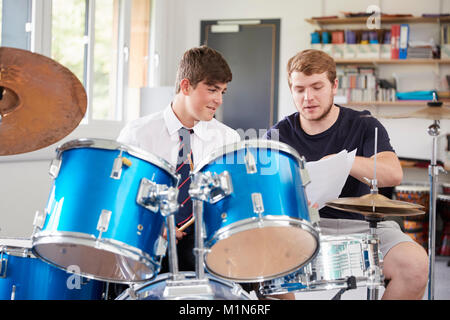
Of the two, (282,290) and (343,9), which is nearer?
(282,290)

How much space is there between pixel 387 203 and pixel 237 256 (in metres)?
0.55

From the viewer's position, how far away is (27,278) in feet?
5.12

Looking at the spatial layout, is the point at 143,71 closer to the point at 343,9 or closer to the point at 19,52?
the point at 343,9

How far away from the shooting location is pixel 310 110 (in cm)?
215

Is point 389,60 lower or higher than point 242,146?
higher

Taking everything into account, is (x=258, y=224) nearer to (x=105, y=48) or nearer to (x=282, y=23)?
(x=105, y=48)

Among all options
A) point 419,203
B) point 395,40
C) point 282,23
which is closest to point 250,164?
point 419,203

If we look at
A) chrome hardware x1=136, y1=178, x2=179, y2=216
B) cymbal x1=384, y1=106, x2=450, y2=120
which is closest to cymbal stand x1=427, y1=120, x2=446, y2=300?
cymbal x1=384, y1=106, x2=450, y2=120

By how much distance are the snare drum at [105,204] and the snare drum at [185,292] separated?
0.06 meters

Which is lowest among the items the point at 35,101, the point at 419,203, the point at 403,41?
the point at 419,203

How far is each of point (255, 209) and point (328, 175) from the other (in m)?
0.43

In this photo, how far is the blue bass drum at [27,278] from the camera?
1.56 m

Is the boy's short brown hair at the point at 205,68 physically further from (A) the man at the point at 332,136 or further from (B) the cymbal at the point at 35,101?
(B) the cymbal at the point at 35,101
